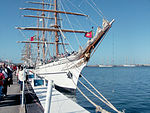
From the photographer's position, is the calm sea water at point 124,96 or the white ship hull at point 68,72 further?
the white ship hull at point 68,72

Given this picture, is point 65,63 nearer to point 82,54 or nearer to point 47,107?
point 82,54

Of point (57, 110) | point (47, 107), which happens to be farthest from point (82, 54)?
point (47, 107)

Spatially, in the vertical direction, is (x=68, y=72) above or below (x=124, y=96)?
above

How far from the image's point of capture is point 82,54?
14.2 metres

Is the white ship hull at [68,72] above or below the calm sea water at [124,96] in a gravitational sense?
above

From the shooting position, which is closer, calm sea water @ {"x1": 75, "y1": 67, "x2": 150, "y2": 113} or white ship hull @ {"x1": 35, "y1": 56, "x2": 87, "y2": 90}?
calm sea water @ {"x1": 75, "y1": 67, "x2": 150, "y2": 113}

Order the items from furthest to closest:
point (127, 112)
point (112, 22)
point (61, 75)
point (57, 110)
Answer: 1. point (61, 75)
2. point (112, 22)
3. point (127, 112)
4. point (57, 110)

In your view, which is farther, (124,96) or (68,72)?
(124,96)

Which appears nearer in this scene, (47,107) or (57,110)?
(47,107)

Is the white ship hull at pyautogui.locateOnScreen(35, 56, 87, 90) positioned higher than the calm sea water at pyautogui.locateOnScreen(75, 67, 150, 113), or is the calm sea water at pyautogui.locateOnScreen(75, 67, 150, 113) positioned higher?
the white ship hull at pyautogui.locateOnScreen(35, 56, 87, 90)

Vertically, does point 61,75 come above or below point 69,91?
above

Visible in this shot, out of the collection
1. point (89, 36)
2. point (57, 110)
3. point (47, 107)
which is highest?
point (89, 36)

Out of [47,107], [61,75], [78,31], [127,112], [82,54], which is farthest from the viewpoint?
[78,31]

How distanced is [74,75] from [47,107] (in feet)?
39.6
